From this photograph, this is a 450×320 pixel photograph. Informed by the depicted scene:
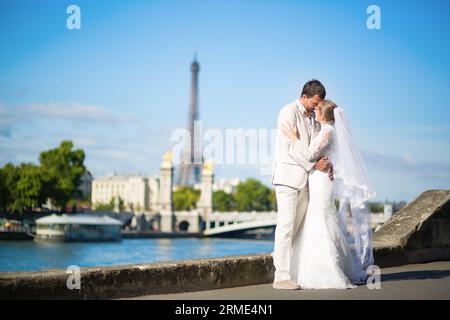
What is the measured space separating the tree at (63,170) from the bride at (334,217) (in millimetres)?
43573

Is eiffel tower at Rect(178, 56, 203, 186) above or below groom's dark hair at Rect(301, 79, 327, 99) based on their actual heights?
above

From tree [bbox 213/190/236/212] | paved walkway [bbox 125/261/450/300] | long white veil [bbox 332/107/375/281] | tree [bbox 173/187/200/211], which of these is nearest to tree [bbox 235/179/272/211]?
tree [bbox 213/190/236/212]

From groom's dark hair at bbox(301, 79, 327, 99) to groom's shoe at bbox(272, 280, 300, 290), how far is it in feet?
3.55

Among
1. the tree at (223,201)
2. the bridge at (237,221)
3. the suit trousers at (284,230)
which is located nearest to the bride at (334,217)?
the suit trousers at (284,230)

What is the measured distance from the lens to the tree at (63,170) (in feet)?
156

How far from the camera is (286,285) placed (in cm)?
426

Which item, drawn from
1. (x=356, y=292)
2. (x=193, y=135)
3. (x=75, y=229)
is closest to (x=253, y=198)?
(x=193, y=135)

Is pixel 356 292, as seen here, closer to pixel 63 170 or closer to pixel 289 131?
pixel 289 131

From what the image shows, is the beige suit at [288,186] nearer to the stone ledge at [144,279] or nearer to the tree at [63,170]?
the stone ledge at [144,279]

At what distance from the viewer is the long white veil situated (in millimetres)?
4660

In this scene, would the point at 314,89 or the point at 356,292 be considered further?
the point at 314,89

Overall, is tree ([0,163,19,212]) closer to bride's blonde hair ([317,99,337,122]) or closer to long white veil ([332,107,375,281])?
long white veil ([332,107,375,281])

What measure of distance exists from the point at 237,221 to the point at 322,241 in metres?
63.1
